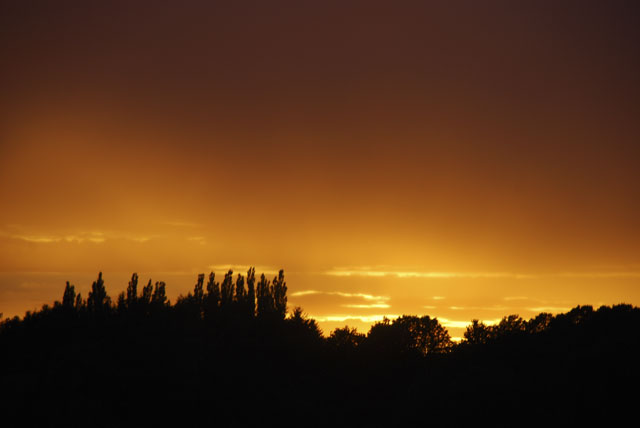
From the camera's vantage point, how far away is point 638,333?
3078 inches

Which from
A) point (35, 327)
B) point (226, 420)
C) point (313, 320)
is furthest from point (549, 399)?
point (35, 327)

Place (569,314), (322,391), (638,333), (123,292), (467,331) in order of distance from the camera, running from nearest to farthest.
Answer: (638,333) → (322,391) → (569,314) → (123,292) → (467,331)

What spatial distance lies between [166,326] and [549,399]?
50316 mm

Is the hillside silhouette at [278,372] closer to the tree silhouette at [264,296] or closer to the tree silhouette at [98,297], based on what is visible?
the tree silhouette at [98,297]

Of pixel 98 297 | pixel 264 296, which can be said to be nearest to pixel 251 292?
pixel 264 296

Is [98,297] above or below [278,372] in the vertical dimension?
above

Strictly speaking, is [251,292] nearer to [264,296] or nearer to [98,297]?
[264,296]

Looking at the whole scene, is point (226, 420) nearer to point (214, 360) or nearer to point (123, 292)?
point (214, 360)

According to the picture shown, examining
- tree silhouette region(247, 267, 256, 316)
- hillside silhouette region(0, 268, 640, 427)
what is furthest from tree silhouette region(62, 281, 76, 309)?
tree silhouette region(247, 267, 256, 316)

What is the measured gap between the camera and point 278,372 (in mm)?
87375

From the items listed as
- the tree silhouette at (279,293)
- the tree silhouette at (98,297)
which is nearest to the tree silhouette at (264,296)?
the tree silhouette at (279,293)

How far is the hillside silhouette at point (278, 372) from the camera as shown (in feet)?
226

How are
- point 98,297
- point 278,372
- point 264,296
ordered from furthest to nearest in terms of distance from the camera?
point 264,296
point 98,297
point 278,372

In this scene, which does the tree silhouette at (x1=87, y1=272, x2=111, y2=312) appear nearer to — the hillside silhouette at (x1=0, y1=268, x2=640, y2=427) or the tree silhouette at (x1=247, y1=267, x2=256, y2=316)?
the hillside silhouette at (x1=0, y1=268, x2=640, y2=427)
